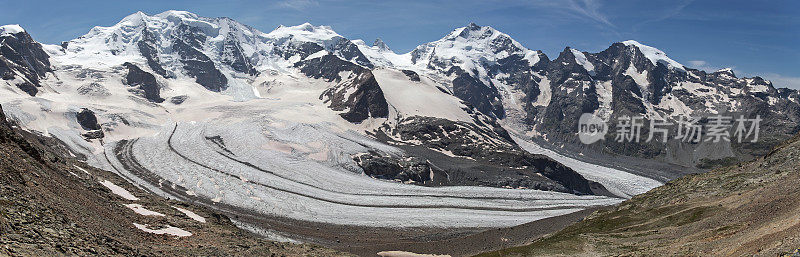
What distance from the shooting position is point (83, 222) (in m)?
35.1

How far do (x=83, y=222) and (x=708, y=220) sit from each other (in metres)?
62.1

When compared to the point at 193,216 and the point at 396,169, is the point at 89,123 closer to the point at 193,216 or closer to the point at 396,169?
the point at 396,169

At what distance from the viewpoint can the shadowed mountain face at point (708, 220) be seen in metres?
36.4

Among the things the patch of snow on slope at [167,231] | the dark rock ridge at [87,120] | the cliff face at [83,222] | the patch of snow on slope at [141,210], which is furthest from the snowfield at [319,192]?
the patch of snow on slope at [167,231]

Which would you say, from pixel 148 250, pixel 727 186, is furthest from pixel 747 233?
pixel 148 250

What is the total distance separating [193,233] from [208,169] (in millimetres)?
112423

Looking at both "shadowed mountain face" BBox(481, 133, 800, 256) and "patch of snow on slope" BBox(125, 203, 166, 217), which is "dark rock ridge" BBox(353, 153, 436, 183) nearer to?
"shadowed mountain face" BBox(481, 133, 800, 256)

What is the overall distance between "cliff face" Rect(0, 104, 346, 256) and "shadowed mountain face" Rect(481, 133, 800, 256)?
1382 inches

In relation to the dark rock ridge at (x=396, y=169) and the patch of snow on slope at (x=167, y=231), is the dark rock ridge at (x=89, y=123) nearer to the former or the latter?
the dark rock ridge at (x=396, y=169)

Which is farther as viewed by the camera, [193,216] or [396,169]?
[396,169]

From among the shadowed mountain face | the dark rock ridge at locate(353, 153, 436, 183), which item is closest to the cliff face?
the shadowed mountain face

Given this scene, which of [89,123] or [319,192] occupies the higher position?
[89,123]

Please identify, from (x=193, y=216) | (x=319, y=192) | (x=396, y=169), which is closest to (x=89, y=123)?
(x=319, y=192)

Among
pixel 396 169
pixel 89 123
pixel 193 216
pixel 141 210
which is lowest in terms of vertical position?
pixel 396 169
